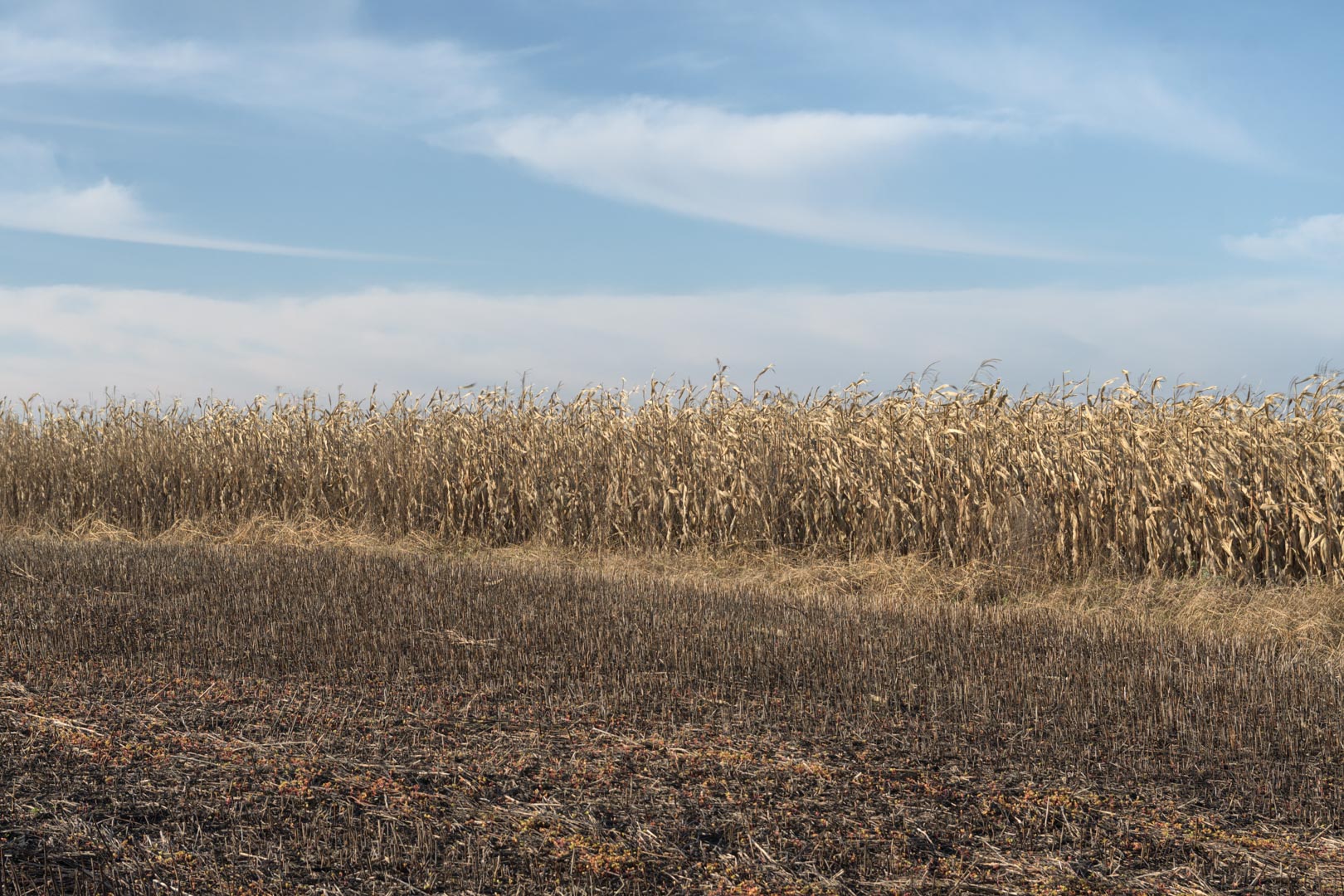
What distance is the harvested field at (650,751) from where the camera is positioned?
380 centimetres

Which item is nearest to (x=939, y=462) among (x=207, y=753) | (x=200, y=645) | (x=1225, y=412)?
(x=1225, y=412)

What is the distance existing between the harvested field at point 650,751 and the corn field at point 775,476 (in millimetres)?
1937

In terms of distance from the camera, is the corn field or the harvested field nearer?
the harvested field

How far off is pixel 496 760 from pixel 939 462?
6.72 m

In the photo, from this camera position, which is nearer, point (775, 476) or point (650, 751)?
point (650, 751)

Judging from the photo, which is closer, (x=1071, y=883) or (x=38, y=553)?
(x=1071, y=883)

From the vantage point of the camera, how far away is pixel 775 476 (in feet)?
37.3

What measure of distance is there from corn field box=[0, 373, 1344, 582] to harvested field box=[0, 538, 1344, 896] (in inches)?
76.2

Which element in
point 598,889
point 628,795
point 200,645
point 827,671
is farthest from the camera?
point 200,645

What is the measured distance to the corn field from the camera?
9.71 m

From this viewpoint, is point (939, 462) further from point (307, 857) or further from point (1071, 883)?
point (307, 857)

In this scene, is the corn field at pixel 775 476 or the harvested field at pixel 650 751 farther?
the corn field at pixel 775 476

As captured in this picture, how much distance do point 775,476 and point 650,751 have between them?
665 cm

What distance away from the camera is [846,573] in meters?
10.1
